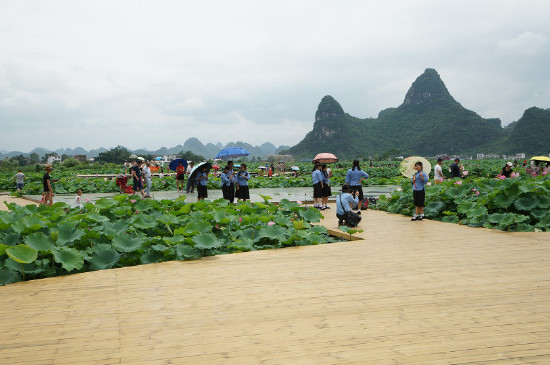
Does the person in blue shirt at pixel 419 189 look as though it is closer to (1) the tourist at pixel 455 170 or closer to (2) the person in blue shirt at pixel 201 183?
(1) the tourist at pixel 455 170

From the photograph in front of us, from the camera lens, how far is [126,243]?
446cm

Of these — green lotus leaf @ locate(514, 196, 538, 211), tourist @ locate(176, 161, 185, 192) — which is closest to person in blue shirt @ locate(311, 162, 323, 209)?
green lotus leaf @ locate(514, 196, 538, 211)

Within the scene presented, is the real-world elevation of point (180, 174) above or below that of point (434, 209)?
above

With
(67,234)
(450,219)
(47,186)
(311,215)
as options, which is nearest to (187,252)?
(67,234)

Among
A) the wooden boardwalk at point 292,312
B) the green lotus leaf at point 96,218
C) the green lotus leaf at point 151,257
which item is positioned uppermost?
the green lotus leaf at point 96,218

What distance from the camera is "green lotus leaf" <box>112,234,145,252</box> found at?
4330 millimetres

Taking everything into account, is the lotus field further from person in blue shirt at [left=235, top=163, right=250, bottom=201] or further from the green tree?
the green tree

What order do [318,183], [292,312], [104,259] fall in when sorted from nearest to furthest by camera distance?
1. [292,312]
2. [104,259]
3. [318,183]

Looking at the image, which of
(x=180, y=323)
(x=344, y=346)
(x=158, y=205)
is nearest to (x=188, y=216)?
(x=158, y=205)

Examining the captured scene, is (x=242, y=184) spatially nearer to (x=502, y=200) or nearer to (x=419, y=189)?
(x=419, y=189)

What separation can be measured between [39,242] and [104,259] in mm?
690

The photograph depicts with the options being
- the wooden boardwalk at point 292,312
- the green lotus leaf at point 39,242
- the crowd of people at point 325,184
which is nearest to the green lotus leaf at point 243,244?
the wooden boardwalk at point 292,312

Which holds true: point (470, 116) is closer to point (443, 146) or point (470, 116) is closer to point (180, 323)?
point (443, 146)

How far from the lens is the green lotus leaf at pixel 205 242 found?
4523mm
